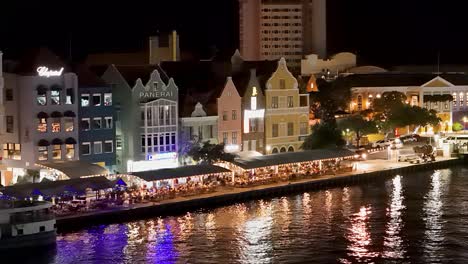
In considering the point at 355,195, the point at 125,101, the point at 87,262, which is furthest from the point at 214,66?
the point at 87,262

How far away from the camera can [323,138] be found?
68000mm

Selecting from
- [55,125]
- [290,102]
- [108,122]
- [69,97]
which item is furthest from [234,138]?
[55,125]

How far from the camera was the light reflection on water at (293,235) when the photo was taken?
40.9 meters

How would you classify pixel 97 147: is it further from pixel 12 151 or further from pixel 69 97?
pixel 12 151

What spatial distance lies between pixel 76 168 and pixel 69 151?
8.55 feet

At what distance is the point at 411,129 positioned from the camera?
85125mm

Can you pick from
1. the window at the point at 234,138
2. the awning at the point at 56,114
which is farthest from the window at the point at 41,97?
the window at the point at 234,138

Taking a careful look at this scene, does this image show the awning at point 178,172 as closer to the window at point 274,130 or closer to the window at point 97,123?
the window at point 97,123

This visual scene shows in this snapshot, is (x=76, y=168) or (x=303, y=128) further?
(x=303, y=128)

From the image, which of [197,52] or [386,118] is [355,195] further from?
[197,52]

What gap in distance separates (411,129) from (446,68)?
92.1 feet

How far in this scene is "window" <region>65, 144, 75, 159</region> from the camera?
55.1 m

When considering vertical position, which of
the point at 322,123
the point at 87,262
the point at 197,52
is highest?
the point at 197,52

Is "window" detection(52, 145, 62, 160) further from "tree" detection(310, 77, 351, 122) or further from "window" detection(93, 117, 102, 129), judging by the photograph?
"tree" detection(310, 77, 351, 122)
